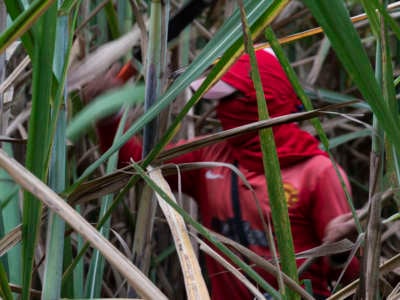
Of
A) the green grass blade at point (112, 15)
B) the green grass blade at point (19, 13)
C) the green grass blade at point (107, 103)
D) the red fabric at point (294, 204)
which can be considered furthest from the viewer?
the red fabric at point (294, 204)

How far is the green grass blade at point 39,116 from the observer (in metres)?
0.54

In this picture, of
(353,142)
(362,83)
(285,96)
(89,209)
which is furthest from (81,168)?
(362,83)

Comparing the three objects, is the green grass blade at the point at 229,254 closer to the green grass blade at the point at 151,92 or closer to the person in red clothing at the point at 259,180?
the green grass blade at the point at 151,92

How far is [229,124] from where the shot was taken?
1285 mm

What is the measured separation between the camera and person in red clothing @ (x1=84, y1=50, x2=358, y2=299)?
121cm

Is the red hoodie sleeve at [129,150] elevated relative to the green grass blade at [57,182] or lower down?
lower down

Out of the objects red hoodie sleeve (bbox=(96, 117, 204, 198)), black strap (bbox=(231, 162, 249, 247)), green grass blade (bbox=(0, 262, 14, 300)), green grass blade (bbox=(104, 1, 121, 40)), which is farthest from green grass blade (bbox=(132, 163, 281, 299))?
black strap (bbox=(231, 162, 249, 247))

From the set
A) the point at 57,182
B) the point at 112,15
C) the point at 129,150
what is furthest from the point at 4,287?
the point at 129,150

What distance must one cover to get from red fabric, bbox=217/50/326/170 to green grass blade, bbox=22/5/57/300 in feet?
2.33

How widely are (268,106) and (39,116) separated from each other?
744 mm

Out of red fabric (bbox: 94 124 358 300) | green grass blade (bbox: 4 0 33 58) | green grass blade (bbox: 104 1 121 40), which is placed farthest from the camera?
red fabric (bbox: 94 124 358 300)

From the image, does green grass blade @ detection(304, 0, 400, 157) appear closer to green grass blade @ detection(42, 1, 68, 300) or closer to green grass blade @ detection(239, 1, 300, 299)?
green grass blade @ detection(239, 1, 300, 299)

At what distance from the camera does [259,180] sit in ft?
4.16

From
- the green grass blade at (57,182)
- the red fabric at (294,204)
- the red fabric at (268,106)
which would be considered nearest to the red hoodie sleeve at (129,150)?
the red fabric at (294,204)
